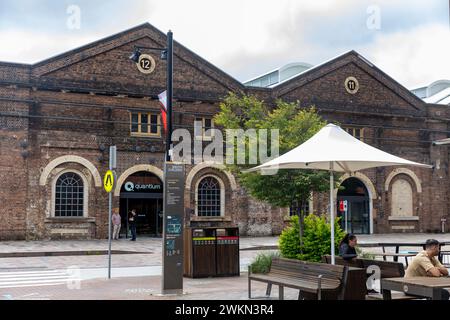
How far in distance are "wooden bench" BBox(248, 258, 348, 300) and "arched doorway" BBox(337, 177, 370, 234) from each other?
24.1 m

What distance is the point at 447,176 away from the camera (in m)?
36.9

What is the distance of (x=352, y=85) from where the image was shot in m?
34.9

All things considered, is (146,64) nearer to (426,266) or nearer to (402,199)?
(402,199)

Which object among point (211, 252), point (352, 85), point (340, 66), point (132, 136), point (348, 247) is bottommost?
point (211, 252)

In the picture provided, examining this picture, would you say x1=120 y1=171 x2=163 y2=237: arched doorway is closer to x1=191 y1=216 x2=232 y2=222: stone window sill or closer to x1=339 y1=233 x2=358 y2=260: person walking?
x1=191 y1=216 x2=232 y2=222: stone window sill

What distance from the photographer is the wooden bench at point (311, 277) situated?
933 cm

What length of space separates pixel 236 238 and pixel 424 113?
2459 centimetres

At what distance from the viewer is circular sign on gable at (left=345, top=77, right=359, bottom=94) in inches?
1367

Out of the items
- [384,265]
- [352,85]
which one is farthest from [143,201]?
[384,265]

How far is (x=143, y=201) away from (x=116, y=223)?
2645mm

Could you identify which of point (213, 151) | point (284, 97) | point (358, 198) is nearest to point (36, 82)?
point (213, 151)

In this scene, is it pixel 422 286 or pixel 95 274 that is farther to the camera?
pixel 95 274

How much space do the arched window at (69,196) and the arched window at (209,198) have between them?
5.75 metres
